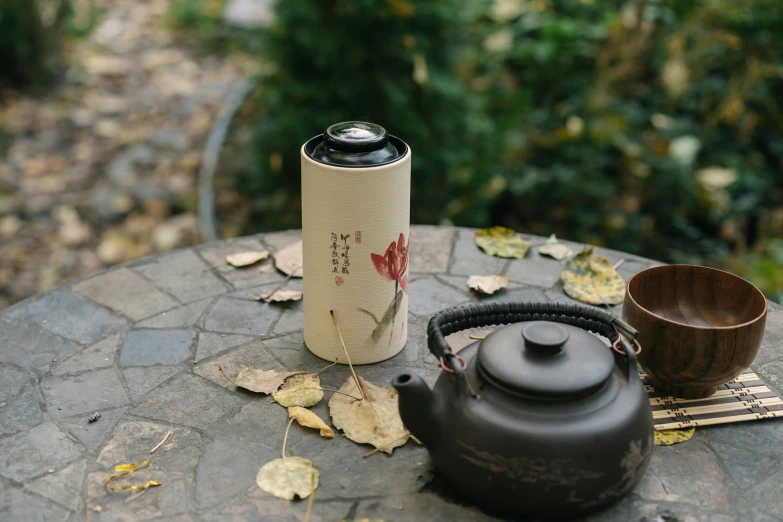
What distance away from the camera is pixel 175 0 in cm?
621

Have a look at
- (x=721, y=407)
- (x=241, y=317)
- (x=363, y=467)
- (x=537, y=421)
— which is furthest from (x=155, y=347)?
(x=721, y=407)

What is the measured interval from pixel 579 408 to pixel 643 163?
2760 millimetres

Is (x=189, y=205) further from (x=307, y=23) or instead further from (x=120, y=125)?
(x=307, y=23)

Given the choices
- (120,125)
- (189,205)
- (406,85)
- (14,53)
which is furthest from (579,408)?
(14,53)

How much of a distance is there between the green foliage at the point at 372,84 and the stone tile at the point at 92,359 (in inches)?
62.2

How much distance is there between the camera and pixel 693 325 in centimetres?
166

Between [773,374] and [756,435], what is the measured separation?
265mm

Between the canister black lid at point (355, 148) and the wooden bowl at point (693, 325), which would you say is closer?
the wooden bowl at point (693, 325)

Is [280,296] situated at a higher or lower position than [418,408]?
lower

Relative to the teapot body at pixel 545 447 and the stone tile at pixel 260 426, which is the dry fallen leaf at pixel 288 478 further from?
the teapot body at pixel 545 447

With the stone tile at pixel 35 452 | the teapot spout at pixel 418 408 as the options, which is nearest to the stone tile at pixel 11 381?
the stone tile at pixel 35 452

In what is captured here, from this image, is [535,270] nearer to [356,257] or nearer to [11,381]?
[356,257]

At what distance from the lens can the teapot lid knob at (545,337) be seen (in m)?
1.32

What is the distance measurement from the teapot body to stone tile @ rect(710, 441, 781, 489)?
255 mm
